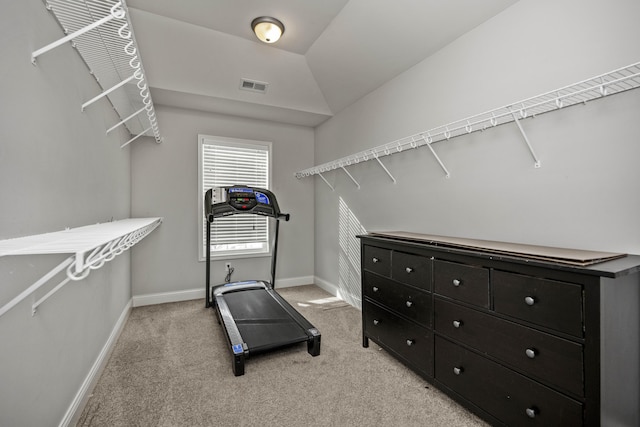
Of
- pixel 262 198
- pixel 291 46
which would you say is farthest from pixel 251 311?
pixel 291 46

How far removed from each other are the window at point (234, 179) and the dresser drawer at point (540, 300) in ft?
11.2

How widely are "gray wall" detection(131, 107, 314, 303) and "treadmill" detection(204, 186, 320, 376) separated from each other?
606 mm

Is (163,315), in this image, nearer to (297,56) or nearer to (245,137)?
(245,137)

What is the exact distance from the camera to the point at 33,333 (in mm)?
1325

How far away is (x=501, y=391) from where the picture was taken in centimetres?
156

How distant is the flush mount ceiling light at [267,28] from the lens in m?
2.76

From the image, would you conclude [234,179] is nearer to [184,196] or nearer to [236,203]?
[184,196]

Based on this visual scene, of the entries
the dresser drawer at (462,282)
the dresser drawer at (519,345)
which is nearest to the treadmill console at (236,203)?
the dresser drawer at (462,282)

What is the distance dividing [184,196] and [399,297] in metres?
3.13

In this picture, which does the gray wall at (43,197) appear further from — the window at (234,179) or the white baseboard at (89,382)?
the window at (234,179)

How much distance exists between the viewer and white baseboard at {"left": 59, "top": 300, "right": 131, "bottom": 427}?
1.69m

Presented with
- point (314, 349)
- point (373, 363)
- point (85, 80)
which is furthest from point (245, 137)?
point (373, 363)

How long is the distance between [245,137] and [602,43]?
3.81 metres

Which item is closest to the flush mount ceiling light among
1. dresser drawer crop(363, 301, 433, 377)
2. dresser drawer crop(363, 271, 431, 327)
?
dresser drawer crop(363, 271, 431, 327)
